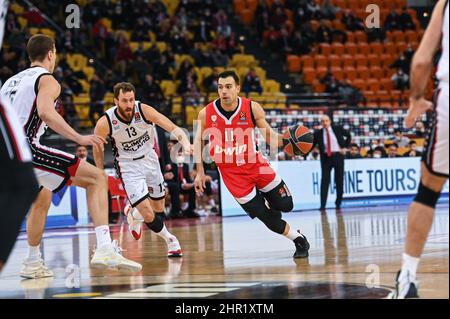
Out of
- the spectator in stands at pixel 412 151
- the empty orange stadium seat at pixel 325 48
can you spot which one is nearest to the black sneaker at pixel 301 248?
the spectator in stands at pixel 412 151

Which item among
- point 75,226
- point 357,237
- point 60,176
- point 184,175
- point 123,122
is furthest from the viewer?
point 184,175

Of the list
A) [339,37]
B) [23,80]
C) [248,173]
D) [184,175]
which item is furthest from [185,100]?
[23,80]

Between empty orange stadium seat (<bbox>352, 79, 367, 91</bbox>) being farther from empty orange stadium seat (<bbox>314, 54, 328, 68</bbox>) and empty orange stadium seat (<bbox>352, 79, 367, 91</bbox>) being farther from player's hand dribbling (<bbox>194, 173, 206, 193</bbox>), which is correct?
player's hand dribbling (<bbox>194, 173, 206, 193</bbox>)

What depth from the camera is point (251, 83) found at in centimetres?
2150

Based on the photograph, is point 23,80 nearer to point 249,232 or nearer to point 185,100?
point 249,232

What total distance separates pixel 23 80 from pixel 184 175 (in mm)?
9214

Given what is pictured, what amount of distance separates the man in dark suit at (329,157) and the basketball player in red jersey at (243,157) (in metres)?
8.44

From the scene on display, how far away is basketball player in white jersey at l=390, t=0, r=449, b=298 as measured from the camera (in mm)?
4988

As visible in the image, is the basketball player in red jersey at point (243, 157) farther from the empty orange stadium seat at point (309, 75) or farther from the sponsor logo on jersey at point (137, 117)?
the empty orange stadium seat at point (309, 75)

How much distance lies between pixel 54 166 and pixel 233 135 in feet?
7.76

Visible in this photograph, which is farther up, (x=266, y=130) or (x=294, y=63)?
(x=294, y=63)

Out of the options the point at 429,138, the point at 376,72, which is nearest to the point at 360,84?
the point at 376,72

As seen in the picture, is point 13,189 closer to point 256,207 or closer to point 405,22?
point 256,207

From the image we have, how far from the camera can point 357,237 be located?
11.0 meters
